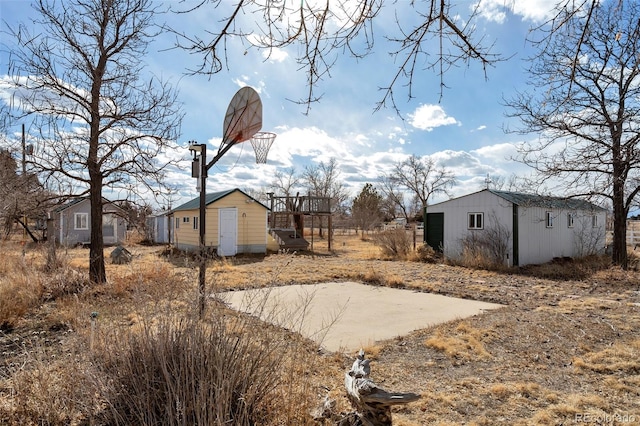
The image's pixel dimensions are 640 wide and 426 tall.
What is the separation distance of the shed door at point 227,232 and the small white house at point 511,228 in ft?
29.5

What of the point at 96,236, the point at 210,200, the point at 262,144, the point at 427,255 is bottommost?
the point at 427,255

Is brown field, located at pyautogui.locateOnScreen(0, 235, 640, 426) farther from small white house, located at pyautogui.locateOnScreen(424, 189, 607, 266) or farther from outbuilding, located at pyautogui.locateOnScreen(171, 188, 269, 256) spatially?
outbuilding, located at pyautogui.locateOnScreen(171, 188, 269, 256)

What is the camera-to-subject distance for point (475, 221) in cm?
1608

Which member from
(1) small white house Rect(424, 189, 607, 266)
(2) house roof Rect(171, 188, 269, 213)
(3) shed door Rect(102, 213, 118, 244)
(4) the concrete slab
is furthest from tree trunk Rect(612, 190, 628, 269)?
(3) shed door Rect(102, 213, 118, 244)

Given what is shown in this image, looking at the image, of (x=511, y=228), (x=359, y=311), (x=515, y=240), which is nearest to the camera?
(x=359, y=311)

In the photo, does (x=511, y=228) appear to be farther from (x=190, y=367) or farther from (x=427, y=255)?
(x=190, y=367)

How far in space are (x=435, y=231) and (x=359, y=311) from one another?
11563mm

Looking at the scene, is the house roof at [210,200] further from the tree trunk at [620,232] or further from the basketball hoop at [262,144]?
the tree trunk at [620,232]

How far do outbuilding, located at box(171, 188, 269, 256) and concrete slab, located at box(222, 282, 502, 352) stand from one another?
391 inches

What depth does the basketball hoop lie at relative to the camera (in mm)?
7396

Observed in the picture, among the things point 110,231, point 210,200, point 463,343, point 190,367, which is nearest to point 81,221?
point 110,231

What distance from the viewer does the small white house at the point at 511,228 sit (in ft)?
48.4

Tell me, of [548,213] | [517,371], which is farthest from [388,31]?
[548,213]

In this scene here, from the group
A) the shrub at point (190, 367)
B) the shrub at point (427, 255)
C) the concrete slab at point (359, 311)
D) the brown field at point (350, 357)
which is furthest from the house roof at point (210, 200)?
the shrub at point (190, 367)
